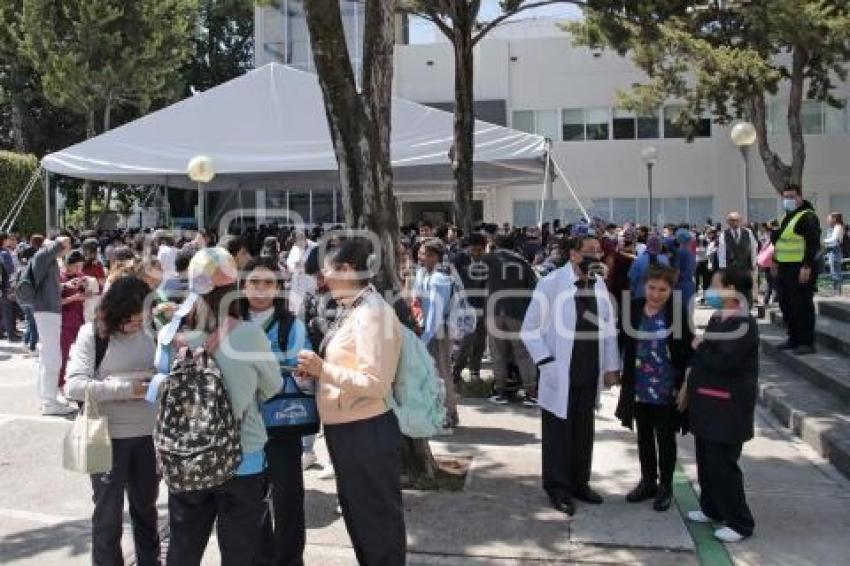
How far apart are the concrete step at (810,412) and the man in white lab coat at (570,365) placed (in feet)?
7.22

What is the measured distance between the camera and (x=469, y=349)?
32.1ft

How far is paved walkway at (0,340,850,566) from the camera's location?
196 inches

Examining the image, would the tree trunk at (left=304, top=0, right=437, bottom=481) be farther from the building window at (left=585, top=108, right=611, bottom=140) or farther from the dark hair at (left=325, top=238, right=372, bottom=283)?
the building window at (left=585, top=108, right=611, bottom=140)

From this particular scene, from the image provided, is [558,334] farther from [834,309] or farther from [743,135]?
[743,135]

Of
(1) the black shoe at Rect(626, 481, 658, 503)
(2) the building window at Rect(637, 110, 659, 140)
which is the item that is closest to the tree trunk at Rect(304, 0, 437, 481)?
(1) the black shoe at Rect(626, 481, 658, 503)

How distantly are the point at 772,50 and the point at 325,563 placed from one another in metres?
21.4

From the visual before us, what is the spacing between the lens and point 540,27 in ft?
113

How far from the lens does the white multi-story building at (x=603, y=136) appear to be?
30.1 meters

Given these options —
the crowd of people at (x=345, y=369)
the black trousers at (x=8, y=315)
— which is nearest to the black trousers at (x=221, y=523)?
the crowd of people at (x=345, y=369)

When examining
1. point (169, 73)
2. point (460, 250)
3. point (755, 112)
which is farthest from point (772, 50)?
point (169, 73)

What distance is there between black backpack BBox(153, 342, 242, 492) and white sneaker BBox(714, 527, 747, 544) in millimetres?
3131

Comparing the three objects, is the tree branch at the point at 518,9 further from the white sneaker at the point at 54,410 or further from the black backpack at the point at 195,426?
the black backpack at the point at 195,426

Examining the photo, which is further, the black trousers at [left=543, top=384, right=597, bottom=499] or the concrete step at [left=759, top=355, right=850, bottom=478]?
the concrete step at [left=759, top=355, right=850, bottom=478]

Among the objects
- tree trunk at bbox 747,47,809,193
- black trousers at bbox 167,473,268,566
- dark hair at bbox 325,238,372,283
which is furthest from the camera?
tree trunk at bbox 747,47,809,193
